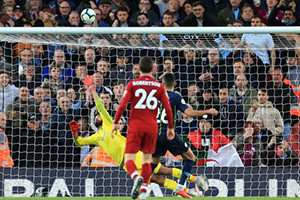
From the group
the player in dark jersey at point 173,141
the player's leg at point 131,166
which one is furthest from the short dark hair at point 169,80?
the player's leg at point 131,166

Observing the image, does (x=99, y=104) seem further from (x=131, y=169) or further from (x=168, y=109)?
(x=131, y=169)

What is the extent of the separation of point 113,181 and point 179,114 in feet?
5.84

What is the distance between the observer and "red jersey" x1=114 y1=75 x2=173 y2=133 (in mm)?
8625

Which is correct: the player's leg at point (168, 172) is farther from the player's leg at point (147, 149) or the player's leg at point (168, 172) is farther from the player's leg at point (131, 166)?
the player's leg at point (131, 166)

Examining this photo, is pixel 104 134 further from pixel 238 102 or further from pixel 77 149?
pixel 238 102

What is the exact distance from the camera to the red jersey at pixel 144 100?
8625 millimetres

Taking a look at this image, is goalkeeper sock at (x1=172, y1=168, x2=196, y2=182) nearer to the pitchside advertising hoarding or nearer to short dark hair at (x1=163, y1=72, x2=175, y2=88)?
the pitchside advertising hoarding

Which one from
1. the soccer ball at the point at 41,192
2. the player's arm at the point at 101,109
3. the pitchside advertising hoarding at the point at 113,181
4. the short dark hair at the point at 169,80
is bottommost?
the soccer ball at the point at 41,192

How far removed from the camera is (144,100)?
8656mm

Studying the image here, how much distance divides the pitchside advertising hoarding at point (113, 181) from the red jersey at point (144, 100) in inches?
110

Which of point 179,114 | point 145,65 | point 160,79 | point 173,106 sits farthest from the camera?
point 160,79

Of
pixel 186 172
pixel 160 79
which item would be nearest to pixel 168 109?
pixel 186 172

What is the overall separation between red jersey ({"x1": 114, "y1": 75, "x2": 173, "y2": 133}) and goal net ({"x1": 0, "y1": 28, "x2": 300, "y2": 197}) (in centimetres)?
233

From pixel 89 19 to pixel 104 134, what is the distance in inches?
67.1
